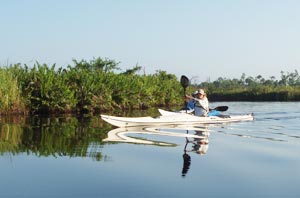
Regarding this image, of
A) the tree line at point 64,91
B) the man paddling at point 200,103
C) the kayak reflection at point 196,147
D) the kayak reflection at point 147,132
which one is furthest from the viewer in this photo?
the tree line at point 64,91

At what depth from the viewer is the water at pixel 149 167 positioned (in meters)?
6.01

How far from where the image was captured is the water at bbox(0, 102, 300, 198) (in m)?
6.01

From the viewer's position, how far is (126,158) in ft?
27.9

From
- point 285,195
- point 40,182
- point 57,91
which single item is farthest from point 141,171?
point 57,91

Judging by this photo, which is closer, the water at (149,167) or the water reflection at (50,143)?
the water at (149,167)

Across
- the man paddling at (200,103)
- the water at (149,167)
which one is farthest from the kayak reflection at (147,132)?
the man paddling at (200,103)

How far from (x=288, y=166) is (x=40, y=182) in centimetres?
436

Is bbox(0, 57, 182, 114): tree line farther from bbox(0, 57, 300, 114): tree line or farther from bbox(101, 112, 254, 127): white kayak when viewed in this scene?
bbox(101, 112, 254, 127): white kayak

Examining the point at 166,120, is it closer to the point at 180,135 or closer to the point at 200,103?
the point at 200,103

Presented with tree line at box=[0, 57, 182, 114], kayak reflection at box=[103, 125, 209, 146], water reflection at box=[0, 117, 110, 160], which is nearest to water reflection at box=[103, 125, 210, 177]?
kayak reflection at box=[103, 125, 209, 146]

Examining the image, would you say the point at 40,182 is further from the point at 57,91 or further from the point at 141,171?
the point at 57,91

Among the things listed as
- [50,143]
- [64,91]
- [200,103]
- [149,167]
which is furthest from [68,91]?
[149,167]

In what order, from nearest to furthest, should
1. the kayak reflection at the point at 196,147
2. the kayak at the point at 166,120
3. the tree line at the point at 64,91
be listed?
the kayak reflection at the point at 196,147, the kayak at the point at 166,120, the tree line at the point at 64,91

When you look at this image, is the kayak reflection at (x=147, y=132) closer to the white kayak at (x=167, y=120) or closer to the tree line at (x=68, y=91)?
the white kayak at (x=167, y=120)
